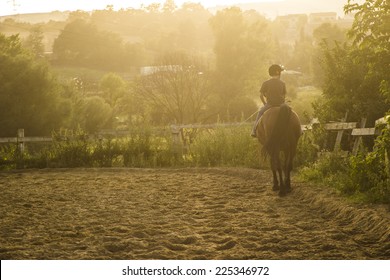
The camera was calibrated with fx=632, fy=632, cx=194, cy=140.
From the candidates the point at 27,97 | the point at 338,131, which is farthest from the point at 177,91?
the point at 338,131

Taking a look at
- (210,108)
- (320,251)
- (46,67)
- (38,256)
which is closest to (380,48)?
(320,251)

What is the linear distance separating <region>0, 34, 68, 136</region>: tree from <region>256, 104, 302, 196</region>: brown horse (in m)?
24.6

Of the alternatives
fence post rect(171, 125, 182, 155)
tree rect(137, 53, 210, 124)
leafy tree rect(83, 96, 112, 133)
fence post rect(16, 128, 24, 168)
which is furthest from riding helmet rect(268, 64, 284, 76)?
tree rect(137, 53, 210, 124)

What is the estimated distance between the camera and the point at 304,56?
111 metres

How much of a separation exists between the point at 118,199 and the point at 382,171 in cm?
455

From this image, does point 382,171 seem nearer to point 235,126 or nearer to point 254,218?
point 254,218

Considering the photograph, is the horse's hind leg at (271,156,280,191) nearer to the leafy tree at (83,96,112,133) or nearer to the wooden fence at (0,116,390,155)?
the wooden fence at (0,116,390,155)

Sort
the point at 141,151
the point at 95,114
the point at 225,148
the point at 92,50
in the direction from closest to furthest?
the point at 225,148, the point at 141,151, the point at 95,114, the point at 92,50

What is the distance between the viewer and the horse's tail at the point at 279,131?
1075 centimetres

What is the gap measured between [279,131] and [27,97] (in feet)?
84.5

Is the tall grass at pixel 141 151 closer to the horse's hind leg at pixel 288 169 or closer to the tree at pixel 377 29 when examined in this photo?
the horse's hind leg at pixel 288 169

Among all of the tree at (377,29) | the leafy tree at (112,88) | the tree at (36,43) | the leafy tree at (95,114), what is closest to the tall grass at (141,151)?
the tree at (377,29)

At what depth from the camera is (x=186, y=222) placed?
8836 millimetres

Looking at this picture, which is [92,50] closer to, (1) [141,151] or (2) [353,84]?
(1) [141,151]
